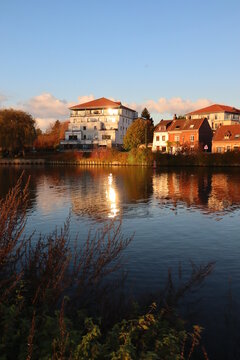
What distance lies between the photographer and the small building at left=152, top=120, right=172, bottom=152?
10262cm

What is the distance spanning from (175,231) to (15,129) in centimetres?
8826

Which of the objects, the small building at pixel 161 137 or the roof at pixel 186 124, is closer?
the roof at pixel 186 124

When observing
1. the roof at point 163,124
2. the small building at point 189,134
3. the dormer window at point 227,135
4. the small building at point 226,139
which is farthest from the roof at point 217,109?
the dormer window at point 227,135

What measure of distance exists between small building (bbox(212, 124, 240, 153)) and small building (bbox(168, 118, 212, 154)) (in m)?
3.55

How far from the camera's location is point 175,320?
7.86 meters

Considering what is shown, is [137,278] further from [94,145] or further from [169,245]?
[94,145]

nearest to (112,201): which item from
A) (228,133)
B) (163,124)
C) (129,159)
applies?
(129,159)

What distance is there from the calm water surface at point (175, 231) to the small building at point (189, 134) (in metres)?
62.6

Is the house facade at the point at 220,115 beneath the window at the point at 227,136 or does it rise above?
above

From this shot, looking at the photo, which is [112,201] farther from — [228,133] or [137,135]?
[228,133]

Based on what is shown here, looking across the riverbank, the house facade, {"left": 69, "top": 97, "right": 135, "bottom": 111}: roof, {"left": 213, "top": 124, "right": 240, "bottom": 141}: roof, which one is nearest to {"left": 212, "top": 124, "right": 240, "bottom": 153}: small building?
{"left": 213, "top": 124, "right": 240, "bottom": 141}: roof

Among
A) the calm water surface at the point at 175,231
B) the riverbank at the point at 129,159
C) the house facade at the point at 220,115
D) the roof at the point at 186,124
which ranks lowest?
the calm water surface at the point at 175,231

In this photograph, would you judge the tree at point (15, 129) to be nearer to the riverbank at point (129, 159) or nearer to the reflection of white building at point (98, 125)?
the riverbank at point (129, 159)

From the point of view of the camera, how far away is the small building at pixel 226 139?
90562 millimetres
